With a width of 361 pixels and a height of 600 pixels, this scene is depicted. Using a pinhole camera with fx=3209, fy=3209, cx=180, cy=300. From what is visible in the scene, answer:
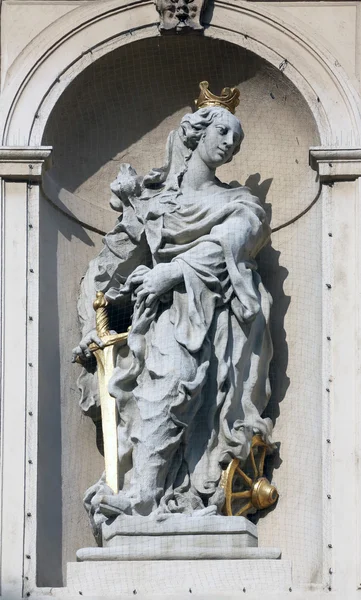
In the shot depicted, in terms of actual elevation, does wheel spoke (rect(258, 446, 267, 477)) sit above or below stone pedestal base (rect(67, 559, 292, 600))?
above

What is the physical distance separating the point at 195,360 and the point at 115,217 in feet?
3.22

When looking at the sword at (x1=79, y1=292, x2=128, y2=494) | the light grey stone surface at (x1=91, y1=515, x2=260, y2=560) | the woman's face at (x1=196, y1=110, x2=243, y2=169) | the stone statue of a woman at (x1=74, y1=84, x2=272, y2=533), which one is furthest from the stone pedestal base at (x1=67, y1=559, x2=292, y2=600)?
the woman's face at (x1=196, y1=110, x2=243, y2=169)

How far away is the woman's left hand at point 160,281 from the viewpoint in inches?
509

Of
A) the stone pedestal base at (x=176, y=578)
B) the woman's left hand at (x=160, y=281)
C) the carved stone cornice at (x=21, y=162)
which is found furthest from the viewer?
the carved stone cornice at (x=21, y=162)

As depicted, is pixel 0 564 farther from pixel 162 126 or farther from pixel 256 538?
pixel 162 126

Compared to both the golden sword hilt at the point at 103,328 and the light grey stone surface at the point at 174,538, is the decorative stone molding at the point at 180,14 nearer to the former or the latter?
the golden sword hilt at the point at 103,328

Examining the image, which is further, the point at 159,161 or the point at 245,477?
the point at 159,161

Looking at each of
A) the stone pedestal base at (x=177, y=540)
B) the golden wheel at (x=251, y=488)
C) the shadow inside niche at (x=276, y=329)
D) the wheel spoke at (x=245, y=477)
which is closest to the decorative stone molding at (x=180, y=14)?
the shadow inside niche at (x=276, y=329)

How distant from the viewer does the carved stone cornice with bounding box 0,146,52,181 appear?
13062 millimetres

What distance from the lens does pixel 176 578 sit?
12.4m

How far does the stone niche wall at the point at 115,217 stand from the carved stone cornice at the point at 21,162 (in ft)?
0.66

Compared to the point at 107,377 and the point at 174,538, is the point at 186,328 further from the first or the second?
the point at 174,538

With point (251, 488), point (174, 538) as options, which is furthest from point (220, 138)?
point (174, 538)

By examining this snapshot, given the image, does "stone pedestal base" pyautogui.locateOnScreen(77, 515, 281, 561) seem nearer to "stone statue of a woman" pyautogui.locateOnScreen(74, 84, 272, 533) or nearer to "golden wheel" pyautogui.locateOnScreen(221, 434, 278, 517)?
"stone statue of a woman" pyautogui.locateOnScreen(74, 84, 272, 533)
